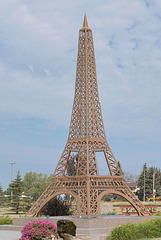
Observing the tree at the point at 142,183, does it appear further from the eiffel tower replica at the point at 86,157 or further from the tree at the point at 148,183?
the eiffel tower replica at the point at 86,157

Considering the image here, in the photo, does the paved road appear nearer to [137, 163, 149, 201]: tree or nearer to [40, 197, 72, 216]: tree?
[40, 197, 72, 216]: tree

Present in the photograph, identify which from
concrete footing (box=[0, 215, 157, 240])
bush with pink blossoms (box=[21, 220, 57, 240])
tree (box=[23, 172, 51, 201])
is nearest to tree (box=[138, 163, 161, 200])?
tree (box=[23, 172, 51, 201])

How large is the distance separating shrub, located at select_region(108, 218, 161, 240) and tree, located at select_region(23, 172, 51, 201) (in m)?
43.4

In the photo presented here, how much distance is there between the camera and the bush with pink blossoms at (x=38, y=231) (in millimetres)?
15578

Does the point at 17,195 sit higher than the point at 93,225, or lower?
higher

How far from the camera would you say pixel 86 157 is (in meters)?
26.6

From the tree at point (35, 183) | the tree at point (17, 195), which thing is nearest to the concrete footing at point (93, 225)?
the tree at point (17, 195)

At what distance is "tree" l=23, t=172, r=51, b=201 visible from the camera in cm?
6114

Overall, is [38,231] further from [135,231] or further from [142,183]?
[142,183]

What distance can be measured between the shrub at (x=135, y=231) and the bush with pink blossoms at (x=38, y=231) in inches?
122

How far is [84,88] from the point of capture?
96.9 ft

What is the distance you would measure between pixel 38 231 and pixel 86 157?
1134cm

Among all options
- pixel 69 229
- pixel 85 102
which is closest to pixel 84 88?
pixel 85 102

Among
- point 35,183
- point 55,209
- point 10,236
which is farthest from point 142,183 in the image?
point 10,236
